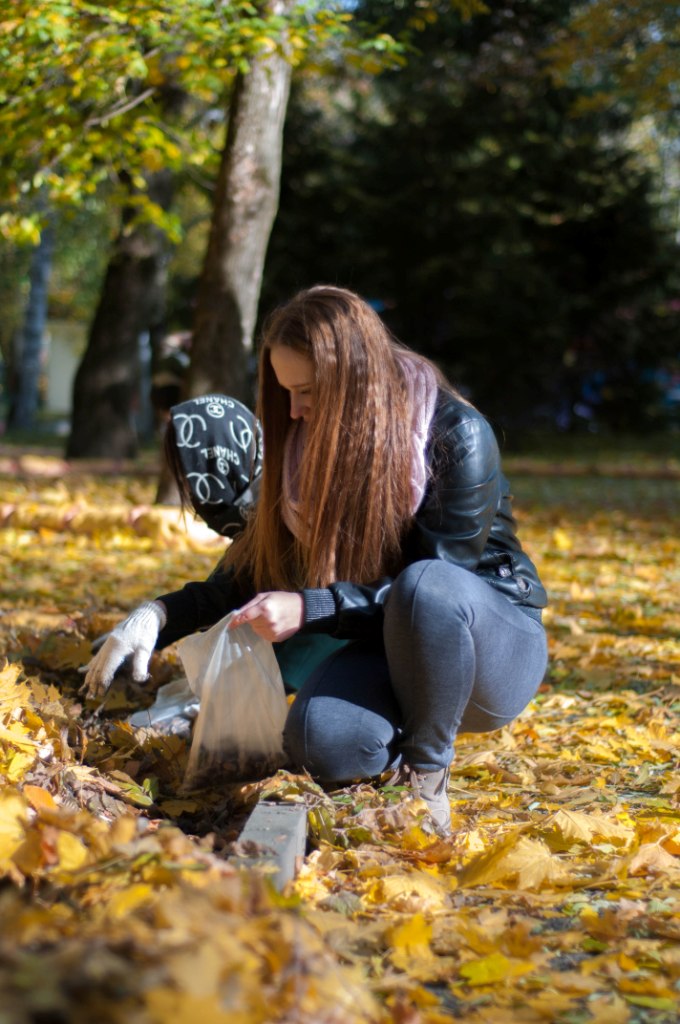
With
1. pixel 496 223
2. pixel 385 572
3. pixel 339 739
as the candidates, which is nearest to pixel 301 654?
pixel 385 572

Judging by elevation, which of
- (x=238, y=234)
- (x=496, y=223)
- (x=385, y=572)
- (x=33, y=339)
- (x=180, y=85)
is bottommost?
(x=385, y=572)

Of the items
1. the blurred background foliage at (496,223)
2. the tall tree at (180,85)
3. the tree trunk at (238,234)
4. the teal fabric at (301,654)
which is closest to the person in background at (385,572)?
the teal fabric at (301,654)

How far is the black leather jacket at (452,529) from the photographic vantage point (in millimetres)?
2506

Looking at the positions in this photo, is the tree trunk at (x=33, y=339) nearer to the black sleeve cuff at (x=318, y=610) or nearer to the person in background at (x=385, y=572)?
the person in background at (x=385, y=572)

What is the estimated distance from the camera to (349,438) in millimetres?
2512

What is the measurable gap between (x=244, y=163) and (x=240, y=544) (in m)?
4.97

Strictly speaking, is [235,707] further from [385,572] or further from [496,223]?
[496,223]

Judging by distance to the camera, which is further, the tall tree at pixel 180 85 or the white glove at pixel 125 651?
the tall tree at pixel 180 85

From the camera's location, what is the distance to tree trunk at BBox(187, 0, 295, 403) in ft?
23.8

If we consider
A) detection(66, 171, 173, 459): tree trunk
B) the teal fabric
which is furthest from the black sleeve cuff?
detection(66, 171, 173, 459): tree trunk

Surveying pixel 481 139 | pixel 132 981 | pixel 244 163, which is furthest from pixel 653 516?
pixel 481 139

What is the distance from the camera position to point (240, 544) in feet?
Result: 9.50

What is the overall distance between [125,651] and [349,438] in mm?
689

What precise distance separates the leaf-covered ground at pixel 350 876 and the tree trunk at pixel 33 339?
17.0 m
